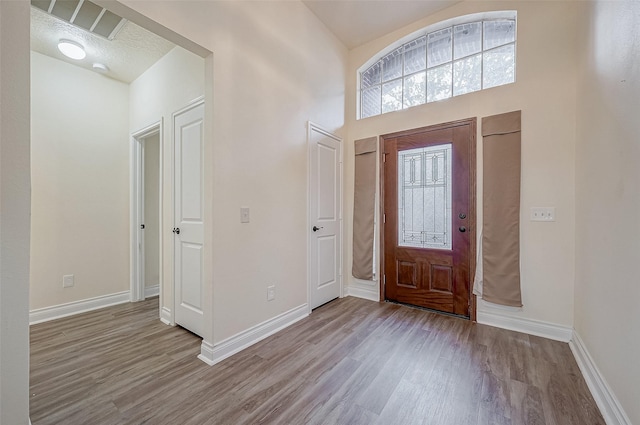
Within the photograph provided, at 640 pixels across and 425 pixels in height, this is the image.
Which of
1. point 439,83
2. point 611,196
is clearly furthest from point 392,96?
point 611,196

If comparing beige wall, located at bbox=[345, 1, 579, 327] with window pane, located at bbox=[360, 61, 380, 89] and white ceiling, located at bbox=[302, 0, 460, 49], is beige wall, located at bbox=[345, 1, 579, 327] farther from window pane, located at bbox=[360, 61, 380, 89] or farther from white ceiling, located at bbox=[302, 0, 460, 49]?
window pane, located at bbox=[360, 61, 380, 89]

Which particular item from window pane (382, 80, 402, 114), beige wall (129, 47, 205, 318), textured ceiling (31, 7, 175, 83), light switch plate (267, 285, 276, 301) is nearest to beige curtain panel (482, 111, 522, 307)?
window pane (382, 80, 402, 114)

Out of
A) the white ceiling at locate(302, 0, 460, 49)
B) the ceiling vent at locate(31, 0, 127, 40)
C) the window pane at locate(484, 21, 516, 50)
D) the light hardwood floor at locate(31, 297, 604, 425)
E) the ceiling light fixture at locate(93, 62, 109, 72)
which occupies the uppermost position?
the white ceiling at locate(302, 0, 460, 49)

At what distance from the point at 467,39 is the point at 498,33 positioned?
0.29m

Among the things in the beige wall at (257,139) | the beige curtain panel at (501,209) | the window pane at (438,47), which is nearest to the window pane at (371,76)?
the window pane at (438,47)

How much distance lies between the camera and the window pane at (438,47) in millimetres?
3020

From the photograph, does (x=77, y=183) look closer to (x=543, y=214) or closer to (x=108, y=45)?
(x=108, y=45)

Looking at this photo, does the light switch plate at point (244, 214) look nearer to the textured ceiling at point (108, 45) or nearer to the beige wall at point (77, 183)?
the textured ceiling at point (108, 45)

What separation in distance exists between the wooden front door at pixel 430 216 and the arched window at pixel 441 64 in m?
0.48

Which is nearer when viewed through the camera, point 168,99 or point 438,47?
point 168,99

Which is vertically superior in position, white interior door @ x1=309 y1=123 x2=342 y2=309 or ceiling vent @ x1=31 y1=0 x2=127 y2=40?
ceiling vent @ x1=31 y1=0 x2=127 y2=40

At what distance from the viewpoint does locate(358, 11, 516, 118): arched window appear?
271 centimetres

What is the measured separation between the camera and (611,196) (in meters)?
1.54

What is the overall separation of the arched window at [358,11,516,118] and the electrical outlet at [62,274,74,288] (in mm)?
4095
